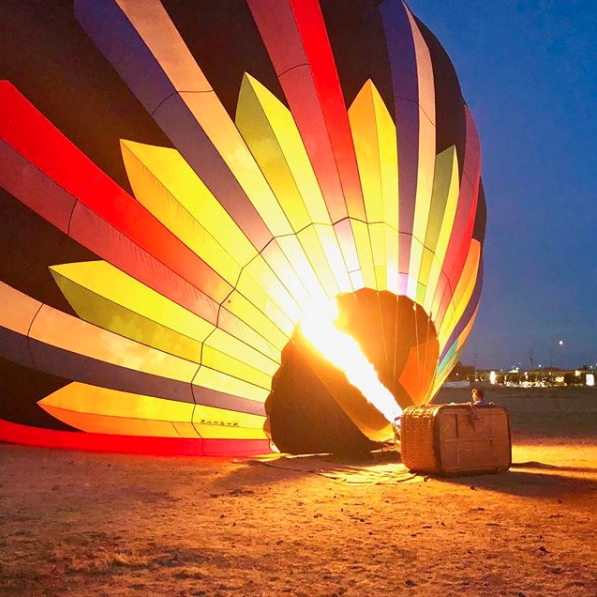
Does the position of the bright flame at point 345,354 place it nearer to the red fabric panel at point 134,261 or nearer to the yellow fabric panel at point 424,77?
the red fabric panel at point 134,261

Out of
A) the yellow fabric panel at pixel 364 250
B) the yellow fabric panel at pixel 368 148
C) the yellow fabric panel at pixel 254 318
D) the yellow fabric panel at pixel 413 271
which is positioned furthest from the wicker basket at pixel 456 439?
the yellow fabric panel at pixel 368 148

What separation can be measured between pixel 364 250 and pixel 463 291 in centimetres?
234

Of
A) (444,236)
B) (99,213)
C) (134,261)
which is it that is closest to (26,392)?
(134,261)

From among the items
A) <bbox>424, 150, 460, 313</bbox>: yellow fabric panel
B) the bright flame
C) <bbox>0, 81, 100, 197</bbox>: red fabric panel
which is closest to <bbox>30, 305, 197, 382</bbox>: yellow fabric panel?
the bright flame

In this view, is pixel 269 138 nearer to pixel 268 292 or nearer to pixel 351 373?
pixel 268 292

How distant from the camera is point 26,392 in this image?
6.60 m

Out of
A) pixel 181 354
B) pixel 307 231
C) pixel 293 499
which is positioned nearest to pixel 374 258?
pixel 307 231

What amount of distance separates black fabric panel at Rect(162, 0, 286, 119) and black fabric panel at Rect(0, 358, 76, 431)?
10.1ft

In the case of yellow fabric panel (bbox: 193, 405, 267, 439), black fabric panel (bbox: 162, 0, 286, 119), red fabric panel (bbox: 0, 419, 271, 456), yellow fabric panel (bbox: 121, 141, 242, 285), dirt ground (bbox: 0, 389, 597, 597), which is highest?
black fabric panel (bbox: 162, 0, 286, 119)

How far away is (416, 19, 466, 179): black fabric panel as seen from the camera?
288 inches

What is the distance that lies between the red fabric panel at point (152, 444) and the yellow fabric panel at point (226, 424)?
106 millimetres

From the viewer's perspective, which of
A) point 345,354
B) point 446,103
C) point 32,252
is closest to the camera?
point 32,252

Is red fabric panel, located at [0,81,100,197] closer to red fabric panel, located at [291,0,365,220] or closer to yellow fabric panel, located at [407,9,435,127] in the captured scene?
red fabric panel, located at [291,0,365,220]

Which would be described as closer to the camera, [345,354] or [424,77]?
[345,354]
